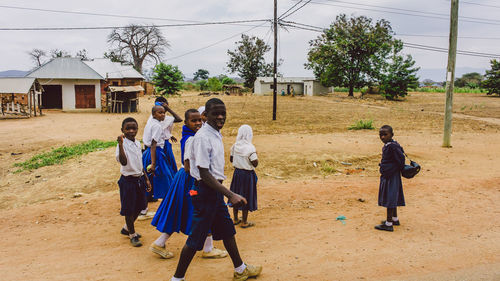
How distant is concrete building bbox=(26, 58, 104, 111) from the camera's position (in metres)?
26.0

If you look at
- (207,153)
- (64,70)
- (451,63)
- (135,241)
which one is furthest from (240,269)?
(64,70)

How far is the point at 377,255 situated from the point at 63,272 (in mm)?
3442

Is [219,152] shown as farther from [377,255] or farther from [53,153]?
[53,153]

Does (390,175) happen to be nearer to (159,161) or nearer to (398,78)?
(159,161)

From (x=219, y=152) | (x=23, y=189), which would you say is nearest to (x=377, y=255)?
(x=219, y=152)

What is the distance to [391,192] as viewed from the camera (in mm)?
4859

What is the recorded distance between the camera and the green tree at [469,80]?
201ft

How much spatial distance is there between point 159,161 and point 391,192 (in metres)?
3.38

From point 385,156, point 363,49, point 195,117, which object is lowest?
point 385,156

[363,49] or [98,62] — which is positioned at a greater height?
[363,49]

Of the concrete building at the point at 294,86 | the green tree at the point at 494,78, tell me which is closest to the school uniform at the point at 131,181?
the green tree at the point at 494,78

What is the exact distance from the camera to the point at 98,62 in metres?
34.2

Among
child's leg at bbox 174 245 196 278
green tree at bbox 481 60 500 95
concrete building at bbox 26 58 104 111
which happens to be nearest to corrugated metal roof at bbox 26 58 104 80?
concrete building at bbox 26 58 104 111

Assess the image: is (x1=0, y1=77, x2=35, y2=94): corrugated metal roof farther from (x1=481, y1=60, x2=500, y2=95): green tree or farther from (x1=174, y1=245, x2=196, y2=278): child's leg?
(x1=481, y1=60, x2=500, y2=95): green tree
